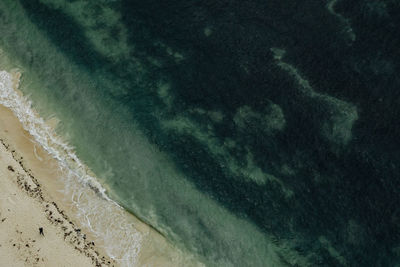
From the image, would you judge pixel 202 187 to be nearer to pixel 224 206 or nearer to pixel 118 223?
pixel 224 206

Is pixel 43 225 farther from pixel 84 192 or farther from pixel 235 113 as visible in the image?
pixel 235 113

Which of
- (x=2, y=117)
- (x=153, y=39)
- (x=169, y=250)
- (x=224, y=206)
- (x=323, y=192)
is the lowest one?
(x=169, y=250)

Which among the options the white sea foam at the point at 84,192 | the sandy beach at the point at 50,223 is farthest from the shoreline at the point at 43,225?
the white sea foam at the point at 84,192

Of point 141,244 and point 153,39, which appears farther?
point 153,39

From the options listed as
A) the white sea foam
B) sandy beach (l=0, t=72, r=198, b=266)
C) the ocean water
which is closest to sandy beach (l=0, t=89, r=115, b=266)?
sandy beach (l=0, t=72, r=198, b=266)

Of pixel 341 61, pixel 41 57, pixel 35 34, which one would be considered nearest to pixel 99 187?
pixel 41 57

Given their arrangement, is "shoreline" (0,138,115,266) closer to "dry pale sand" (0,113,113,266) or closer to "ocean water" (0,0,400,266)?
"dry pale sand" (0,113,113,266)

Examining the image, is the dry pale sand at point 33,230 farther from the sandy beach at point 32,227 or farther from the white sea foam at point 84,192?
the white sea foam at point 84,192
